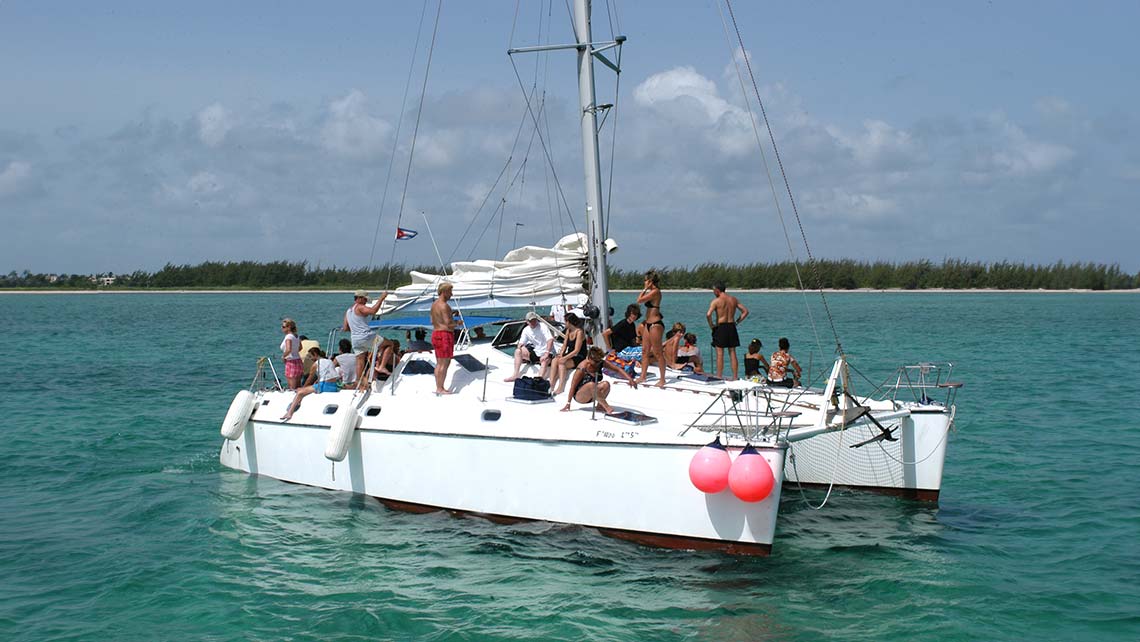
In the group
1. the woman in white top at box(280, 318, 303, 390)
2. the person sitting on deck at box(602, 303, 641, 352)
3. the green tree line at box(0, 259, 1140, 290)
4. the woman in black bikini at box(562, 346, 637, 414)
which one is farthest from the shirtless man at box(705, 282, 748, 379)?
the green tree line at box(0, 259, 1140, 290)

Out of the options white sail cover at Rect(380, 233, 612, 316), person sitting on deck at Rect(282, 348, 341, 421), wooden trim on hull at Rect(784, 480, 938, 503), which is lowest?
wooden trim on hull at Rect(784, 480, 938, 503)

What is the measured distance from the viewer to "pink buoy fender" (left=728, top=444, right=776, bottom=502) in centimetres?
908

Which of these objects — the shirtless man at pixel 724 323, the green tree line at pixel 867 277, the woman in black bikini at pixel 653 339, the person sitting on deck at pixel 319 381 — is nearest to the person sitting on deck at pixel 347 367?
the person sitting on deck at pixel 319 381

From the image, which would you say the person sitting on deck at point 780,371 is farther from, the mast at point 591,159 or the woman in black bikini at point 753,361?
A: the mast at point 591,159

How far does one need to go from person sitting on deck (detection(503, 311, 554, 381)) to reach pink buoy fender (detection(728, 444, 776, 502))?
3708 mm

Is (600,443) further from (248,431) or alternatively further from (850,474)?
(248,431)

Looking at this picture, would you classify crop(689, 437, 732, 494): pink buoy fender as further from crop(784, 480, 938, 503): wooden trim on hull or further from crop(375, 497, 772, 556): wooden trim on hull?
crop(784, 480, 938, 503): wooden trim on hull

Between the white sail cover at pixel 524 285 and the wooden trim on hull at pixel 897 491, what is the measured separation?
3.97 meters

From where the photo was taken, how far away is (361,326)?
1332 centimetres

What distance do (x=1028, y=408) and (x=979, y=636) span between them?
1394cm

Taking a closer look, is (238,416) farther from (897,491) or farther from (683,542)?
(897,491)

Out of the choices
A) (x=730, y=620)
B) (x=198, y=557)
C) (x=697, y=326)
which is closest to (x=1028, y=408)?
(x=730, y=620)

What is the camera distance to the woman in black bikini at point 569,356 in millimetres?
11594

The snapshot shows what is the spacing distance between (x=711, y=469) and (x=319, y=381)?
6801 millimetres
